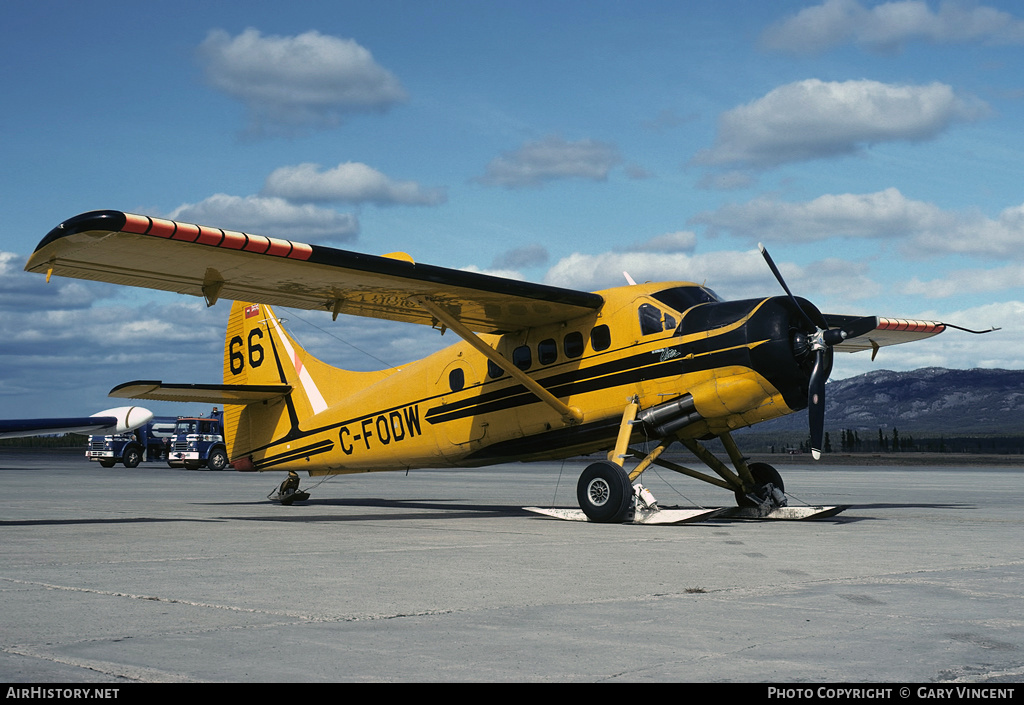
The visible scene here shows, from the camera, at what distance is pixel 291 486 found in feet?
63.9

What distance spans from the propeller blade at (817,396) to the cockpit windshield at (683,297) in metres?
2.06

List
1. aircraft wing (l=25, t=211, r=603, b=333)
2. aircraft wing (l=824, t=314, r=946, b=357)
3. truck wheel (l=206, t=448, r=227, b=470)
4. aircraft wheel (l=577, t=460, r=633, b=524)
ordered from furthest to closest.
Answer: truck wheel (l=206, t=448, r=227, b=470), aircraft wing (l=824, t=314, r=946, b=357), aircraft wheel (l=577, t=460, r=633, b=524), aircraft wing (l=25, t=211, r=603, b=333)

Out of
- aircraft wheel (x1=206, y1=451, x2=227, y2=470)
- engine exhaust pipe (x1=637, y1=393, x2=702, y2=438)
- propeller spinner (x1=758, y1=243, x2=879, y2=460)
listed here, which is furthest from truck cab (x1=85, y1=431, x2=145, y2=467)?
propeller spinner (x1=758, y1=243, x2=879, y2=460)

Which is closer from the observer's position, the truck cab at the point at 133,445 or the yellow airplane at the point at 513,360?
the yellow airplane at the point at 513,360

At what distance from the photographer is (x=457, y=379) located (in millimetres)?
16641

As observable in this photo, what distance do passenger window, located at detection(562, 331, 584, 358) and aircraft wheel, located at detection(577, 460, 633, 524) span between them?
2146 millimetres

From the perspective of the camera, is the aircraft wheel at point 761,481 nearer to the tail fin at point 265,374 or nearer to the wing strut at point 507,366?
the wing strut at point 507,366

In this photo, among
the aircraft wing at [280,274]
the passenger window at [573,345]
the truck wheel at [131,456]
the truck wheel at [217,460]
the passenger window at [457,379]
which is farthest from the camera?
the truck wheel at [131,456]

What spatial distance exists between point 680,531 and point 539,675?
28.1ft

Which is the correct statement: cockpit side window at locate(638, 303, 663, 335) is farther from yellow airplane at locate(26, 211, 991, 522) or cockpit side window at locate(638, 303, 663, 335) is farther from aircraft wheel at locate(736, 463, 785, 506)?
aircraft wheel at locate(736, 463, 785, 506)

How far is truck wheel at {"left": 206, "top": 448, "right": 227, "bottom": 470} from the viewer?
47000 mm

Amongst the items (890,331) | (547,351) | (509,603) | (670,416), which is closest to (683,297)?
(670,416)

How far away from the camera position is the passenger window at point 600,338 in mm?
14844

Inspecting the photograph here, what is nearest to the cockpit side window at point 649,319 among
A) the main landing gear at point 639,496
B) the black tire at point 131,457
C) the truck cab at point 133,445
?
the main landing gear at point 639,496
